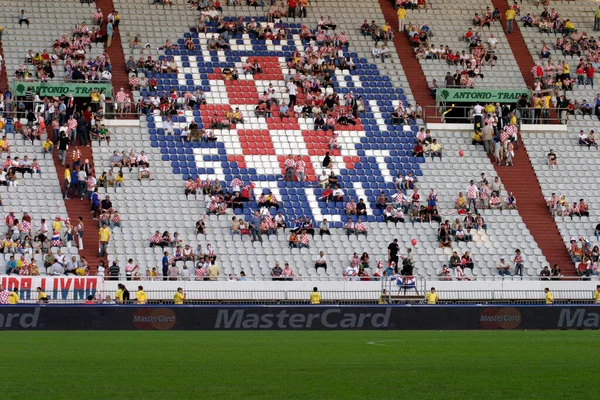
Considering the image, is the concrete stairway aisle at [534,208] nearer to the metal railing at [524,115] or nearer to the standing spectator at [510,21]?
the metal railing at [524,115]

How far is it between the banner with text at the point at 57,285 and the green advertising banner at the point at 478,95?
1838 cm

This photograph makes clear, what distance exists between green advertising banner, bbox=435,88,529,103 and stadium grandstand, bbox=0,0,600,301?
0.09 meters

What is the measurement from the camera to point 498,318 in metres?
31.0

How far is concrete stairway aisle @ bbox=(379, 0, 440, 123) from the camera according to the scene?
47.5 m

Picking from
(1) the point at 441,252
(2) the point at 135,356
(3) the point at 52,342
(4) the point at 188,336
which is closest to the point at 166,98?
(1) the point at 441,252

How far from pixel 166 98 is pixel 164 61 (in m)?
2.48

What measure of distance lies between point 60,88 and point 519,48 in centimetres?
2049

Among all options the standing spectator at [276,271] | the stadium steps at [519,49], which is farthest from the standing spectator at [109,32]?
the stadium steps at [519,49]

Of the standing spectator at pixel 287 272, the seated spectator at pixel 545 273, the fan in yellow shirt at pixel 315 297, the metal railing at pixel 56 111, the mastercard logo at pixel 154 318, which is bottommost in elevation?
the mastercard logo at pixel 154 318

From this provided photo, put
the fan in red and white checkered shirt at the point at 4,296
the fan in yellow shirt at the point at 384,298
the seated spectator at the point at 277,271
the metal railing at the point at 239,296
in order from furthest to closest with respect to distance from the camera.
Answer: the seated spectator at the point at 277,271 → the fan in yellow shirt at the point at 384,298 → the metal railing at the point at 239,296 → the fan in red and white checkered shirt at the point at 4,296

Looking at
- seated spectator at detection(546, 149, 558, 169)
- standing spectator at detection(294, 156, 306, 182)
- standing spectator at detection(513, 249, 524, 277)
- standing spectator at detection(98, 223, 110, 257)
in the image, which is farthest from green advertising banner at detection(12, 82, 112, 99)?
seated spectator at detection(546, 149, 558, 169)

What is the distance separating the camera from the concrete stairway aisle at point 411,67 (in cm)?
4753

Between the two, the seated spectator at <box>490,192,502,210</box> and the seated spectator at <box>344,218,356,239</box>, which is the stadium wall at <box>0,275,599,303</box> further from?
the seated spectator at <box>490,192,502,210</box>

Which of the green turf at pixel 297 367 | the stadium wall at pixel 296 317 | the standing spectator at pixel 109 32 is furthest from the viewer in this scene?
the standing spectator at pixel 109 32
